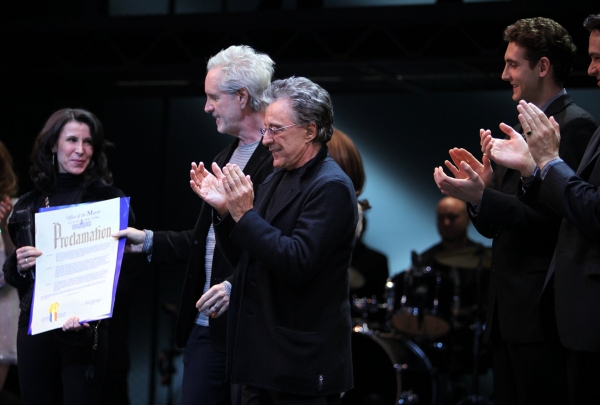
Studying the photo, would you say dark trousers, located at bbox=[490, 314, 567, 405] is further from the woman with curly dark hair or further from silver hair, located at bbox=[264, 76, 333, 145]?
the woman with curly dark hair

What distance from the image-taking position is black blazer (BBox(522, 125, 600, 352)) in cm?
235

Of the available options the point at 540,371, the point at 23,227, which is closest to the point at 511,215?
the point at 540,371

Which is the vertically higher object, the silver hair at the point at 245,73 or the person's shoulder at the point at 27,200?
the silver hair at the point at 245,73

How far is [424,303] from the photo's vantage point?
596 centimetres

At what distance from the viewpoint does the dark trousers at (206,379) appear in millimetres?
3104

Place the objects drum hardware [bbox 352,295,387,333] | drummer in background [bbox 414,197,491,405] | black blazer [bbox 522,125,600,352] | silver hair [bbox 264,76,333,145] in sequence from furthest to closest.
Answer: drum hardware [bbox 352,295,387,333] → drummer in background [bbox 414,197,491,405] → silver hair [bbox 264,76,333,145] → black blazer [bbox 522,125,600,352]

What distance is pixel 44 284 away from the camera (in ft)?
11.0

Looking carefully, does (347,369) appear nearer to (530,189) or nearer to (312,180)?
(312,180)

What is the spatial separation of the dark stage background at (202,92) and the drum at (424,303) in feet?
3.68

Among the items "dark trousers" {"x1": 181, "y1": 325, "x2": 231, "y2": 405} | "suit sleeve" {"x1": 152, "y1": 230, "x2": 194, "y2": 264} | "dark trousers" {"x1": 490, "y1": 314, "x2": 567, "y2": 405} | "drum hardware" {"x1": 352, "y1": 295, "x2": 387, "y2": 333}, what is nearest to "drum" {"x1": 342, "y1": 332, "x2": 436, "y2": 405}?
"drum hardware" {"x1": 352, "y1": 295, "x2": 387, "y2": 333}

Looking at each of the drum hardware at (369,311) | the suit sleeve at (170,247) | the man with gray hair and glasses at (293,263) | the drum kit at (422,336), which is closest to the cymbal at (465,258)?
the drum kit at (422,336)

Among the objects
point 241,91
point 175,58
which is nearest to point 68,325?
point 241,91

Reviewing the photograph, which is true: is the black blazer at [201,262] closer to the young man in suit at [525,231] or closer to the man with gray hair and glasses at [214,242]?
the man with gray hair and glasses at [214,242]

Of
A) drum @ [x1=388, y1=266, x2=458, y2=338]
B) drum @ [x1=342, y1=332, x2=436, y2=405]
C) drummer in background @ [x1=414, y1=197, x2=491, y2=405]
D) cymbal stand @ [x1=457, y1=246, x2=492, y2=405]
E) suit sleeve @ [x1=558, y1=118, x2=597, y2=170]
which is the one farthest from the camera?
drummer in background @ [x1=414, y1=197, x2=491, y2=405]
